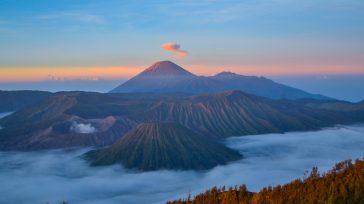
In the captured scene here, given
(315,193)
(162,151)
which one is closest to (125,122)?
(162,151)

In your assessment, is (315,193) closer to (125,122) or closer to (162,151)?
(162,151)

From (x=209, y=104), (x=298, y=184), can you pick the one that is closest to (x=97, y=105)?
(x=209, y=104)

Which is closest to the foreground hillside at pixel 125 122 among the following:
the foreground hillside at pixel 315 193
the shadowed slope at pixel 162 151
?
the shadowed slope at pixel 162 151

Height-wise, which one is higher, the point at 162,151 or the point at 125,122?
the point at 125,122

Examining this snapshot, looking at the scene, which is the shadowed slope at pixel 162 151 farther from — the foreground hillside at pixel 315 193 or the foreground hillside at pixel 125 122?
the foreground hillside at pixel 315 193

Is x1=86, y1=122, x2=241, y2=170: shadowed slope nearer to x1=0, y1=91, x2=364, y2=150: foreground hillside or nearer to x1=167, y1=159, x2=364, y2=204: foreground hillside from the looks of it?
x1=0, y1=91, x2=364, y2=150: foreground hillside
